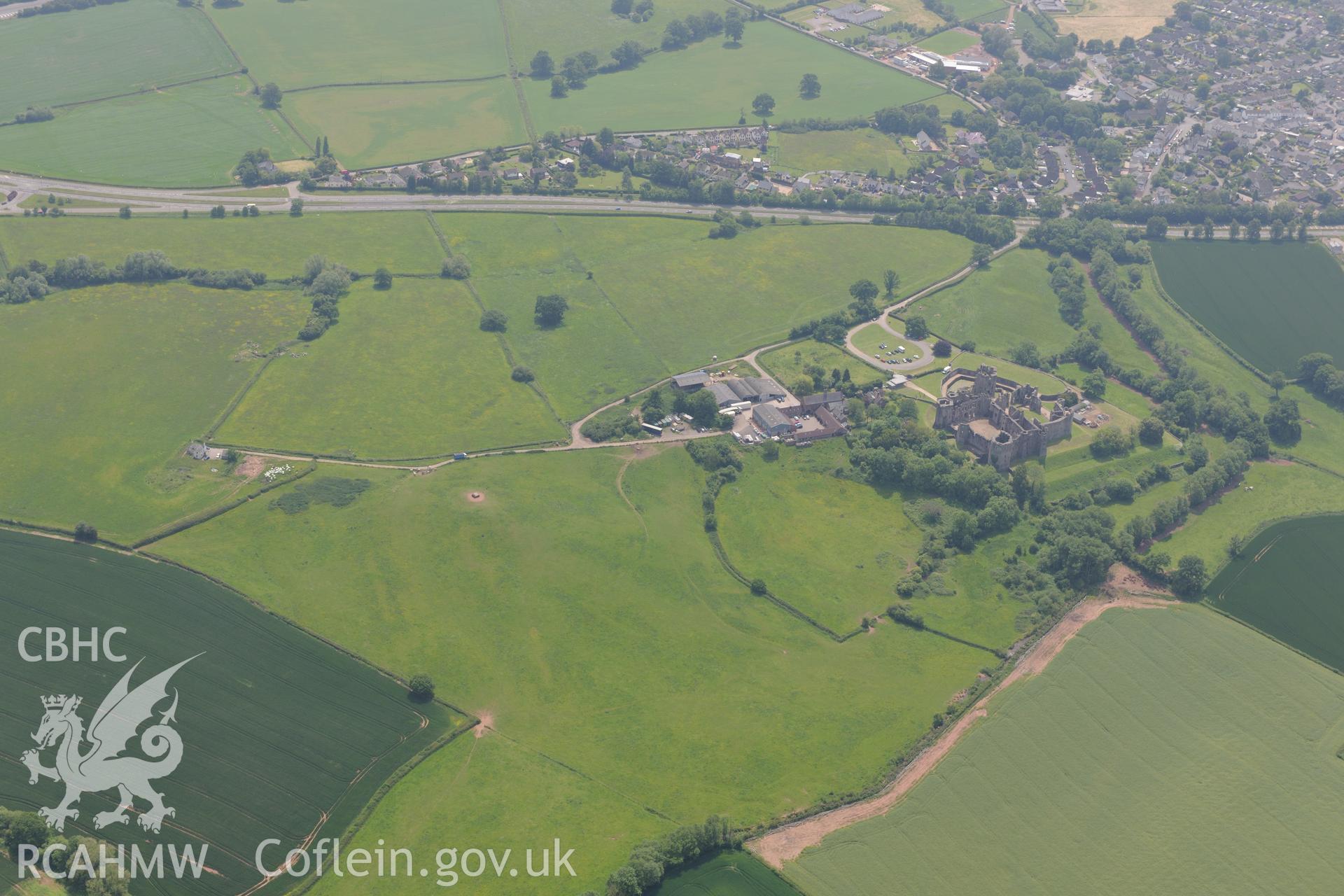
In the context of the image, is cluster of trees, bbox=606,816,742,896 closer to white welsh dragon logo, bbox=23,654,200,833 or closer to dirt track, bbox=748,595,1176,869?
dirt track, bbox=748,595,1176,869

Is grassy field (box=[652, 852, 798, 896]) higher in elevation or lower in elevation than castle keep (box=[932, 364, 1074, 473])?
lower

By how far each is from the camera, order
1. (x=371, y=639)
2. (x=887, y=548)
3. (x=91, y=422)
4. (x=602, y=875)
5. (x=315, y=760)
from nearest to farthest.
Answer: (x=602, y=875), (x=315, y=760), (x=371, y=639), (x=887, y=548), (x=91, y=422)

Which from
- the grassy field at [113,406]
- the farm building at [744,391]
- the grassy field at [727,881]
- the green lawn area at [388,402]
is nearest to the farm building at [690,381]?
the farm building at [744,391]

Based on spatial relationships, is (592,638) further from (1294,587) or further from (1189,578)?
(1294,587)

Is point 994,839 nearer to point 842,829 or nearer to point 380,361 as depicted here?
point 842,829

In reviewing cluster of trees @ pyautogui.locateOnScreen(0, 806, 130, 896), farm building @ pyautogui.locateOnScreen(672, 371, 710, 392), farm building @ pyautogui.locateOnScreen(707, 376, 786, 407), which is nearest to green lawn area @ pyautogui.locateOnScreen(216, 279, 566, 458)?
farm building @ pyautogui.locateOnScreen(672, 371, 710, 392)

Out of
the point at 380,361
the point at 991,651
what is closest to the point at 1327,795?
the point at 991,651

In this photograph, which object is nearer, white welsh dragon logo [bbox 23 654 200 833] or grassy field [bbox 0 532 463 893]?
white welsh dragon logo [bbox 23 654 200 833]
